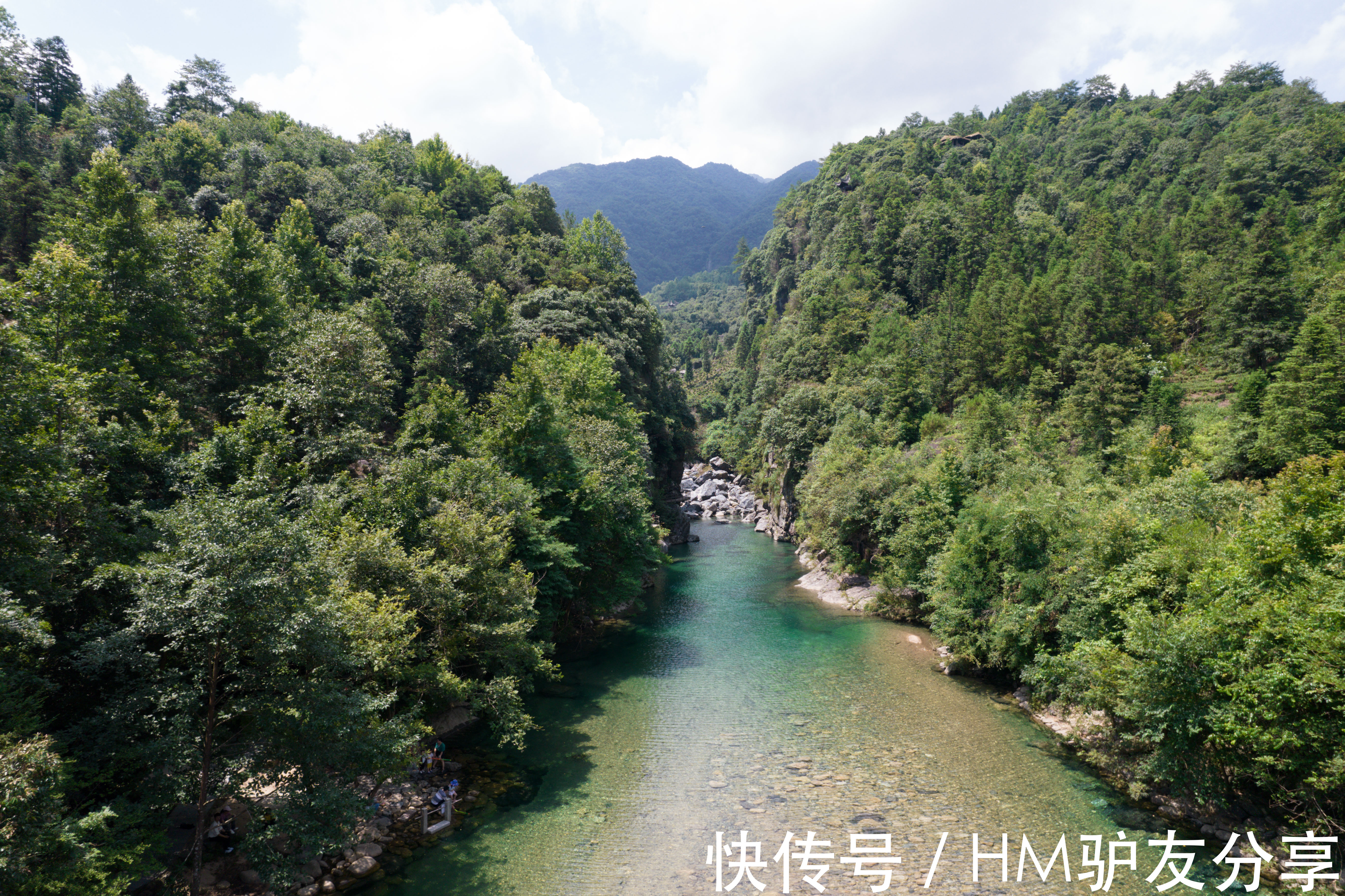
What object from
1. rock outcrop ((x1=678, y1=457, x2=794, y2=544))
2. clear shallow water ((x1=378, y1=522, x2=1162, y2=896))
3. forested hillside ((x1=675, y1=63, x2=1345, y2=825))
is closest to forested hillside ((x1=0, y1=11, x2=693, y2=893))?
clear shallow water ((x1=378, y1=522, x2=1162, y2=896))

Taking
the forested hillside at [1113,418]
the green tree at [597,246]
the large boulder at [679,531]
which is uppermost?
the green tree at [597,246]

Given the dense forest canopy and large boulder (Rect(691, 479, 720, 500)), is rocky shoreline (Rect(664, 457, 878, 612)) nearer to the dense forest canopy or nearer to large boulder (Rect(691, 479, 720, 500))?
large boulder (Rect(691, 479, 720, 500))

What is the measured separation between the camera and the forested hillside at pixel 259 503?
12703 millimetres

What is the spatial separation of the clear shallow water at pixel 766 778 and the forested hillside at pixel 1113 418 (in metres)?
2.93

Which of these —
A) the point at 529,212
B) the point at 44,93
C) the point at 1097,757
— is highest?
the point at 44,93

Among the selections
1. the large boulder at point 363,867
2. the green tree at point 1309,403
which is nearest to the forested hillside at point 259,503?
the large boulder at point 363,867

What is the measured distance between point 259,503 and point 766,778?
17942mm

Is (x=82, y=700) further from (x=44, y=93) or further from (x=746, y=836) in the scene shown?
(x=44, y=93)

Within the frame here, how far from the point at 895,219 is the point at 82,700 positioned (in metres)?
85.8

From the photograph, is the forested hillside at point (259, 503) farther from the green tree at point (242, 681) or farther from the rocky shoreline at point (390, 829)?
the rocky shoreline at point (390, 829)

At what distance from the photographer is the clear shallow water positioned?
628 inches

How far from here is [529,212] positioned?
240 feet

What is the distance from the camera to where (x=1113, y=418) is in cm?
3850

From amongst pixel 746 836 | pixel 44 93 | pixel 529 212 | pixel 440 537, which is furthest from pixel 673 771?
pixel 44 93
